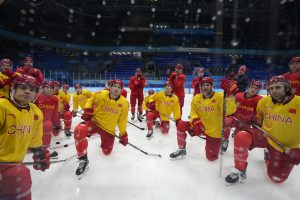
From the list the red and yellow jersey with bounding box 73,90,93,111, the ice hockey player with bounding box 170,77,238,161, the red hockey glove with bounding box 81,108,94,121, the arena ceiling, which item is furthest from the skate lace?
the arena ceiling

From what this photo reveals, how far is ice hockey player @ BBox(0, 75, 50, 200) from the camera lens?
1958 mm

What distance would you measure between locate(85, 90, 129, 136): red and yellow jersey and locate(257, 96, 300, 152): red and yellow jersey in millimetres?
1928

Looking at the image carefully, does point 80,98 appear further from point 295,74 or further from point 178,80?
point 295,74

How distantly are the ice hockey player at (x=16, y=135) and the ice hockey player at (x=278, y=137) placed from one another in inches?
82.1

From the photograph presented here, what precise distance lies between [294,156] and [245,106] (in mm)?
1658

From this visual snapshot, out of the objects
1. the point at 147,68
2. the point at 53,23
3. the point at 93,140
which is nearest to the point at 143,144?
the point at 93,140

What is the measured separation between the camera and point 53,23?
793 inches

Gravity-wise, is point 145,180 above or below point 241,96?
below

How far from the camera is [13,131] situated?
210 cm

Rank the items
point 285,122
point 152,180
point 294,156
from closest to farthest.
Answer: point 294,156 → point 285,122 → point 152,180

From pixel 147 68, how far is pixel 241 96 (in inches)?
661

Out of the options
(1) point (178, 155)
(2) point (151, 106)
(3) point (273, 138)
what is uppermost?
(2) point (151, 106)

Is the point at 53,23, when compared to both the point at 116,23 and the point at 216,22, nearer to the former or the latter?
the point at 116,23

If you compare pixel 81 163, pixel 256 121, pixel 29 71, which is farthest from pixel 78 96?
pixel 256 121
